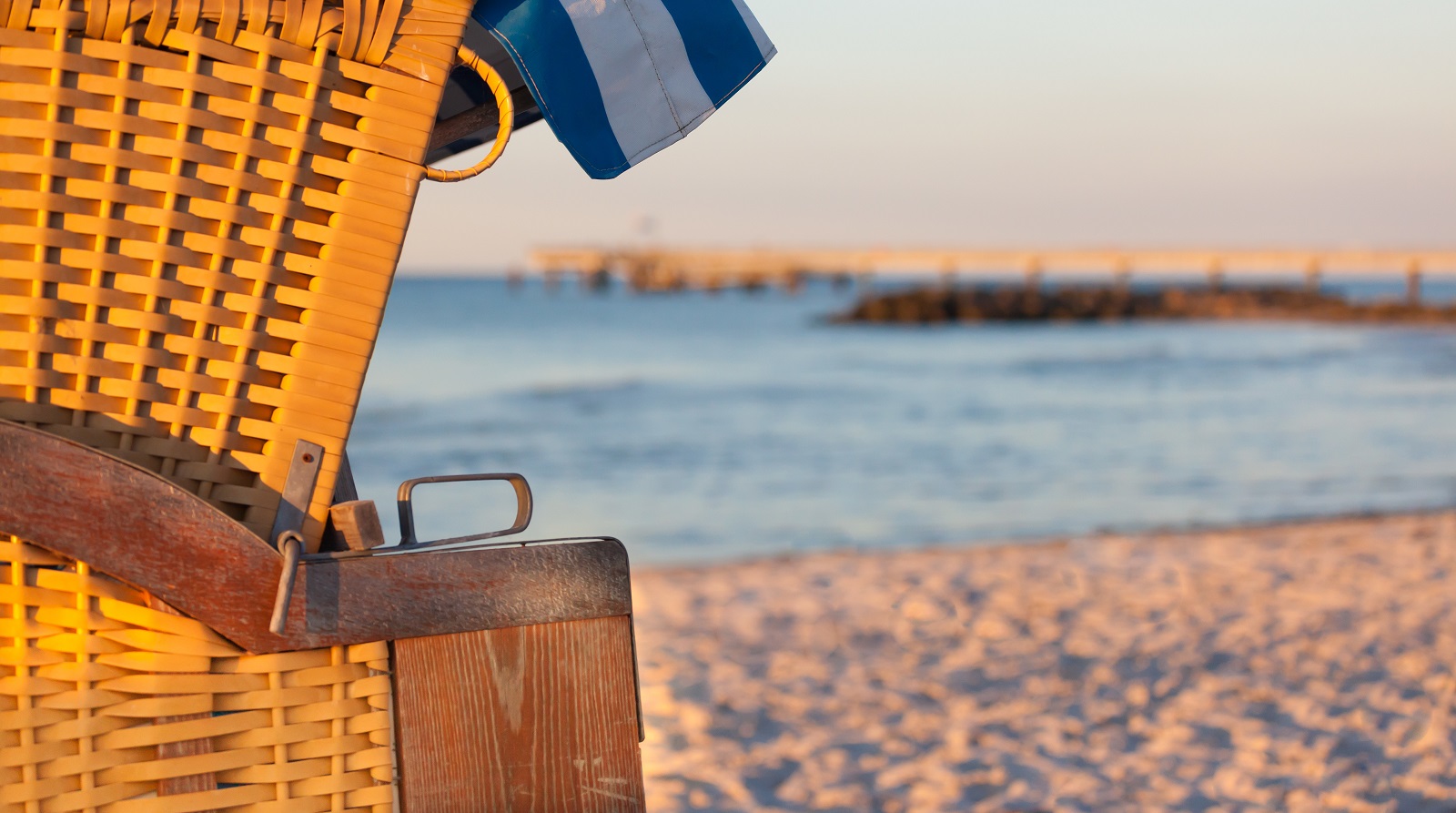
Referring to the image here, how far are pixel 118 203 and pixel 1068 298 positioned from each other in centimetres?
4784

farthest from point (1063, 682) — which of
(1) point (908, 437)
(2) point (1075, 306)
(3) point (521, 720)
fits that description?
(2) point (1075, 306)

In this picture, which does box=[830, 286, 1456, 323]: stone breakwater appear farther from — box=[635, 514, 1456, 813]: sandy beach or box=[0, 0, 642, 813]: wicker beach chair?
box=[0, 0, 642, 813]: wicker beach chair

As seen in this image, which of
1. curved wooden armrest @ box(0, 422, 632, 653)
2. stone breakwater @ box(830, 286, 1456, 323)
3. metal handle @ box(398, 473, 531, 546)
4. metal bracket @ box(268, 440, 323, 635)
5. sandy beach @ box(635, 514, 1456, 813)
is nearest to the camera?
curved wooden armrest @ box(0, 422, 632, 653)

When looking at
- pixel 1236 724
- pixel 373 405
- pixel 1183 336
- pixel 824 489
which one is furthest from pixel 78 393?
pixel 1183 336

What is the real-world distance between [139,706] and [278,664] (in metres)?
0.13

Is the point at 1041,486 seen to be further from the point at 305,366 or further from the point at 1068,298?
the point at 1068,298

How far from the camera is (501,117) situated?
4.39 feet

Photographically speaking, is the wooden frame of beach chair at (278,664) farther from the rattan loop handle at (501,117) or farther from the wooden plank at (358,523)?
the rattan loop handle at (501,117)

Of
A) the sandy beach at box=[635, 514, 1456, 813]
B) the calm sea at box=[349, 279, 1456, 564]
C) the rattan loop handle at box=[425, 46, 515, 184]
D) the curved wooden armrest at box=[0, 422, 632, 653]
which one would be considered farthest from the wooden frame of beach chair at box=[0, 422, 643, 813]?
the calm sea at box=[349, 279, 1456, 564]

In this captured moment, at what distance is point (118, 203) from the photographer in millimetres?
1197

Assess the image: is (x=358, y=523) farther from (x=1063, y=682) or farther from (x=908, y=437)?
(x=908, y=437)

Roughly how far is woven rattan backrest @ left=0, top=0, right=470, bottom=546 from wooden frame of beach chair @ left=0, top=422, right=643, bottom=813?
82 millimetres

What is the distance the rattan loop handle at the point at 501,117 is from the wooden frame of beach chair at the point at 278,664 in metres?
0.41

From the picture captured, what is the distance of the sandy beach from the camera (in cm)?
361
